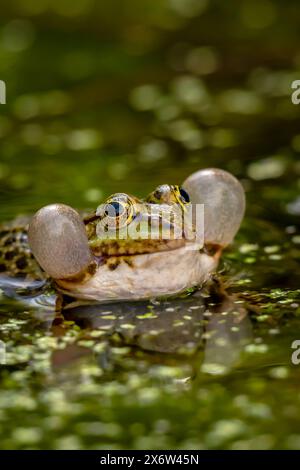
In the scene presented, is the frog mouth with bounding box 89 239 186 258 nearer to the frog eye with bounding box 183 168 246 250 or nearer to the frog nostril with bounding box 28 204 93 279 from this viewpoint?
the frog nostril with bounding box 28 204 93 279

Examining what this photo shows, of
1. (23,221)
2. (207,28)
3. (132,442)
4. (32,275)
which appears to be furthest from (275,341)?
(207,28)

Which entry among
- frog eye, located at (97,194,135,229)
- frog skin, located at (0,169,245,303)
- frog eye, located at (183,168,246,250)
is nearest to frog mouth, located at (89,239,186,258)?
frog skin, located at (0,169,245,303)

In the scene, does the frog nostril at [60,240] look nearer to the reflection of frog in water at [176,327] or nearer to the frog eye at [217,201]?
the reflection of frog in water at [176,327]

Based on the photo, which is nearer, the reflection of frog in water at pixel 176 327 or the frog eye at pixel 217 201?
the reflection of frog in water at pixel 176 327

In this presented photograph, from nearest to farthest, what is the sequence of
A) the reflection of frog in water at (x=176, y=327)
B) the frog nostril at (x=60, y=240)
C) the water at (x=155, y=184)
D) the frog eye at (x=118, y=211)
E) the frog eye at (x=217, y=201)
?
the water at (x=155, y=184) → the reflection of frog in water at (x=176, y=327) → the frog eye at (x=118, y=211) → the frog nostril at (x=60, y=240) → the frog eye at (x=217, y=201)

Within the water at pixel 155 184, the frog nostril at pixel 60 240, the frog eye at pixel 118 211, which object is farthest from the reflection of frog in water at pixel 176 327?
the frog eye at pixel 118 211

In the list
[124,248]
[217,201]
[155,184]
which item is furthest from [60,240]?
[155,184]

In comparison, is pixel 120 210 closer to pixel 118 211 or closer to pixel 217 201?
pixel 118 211
